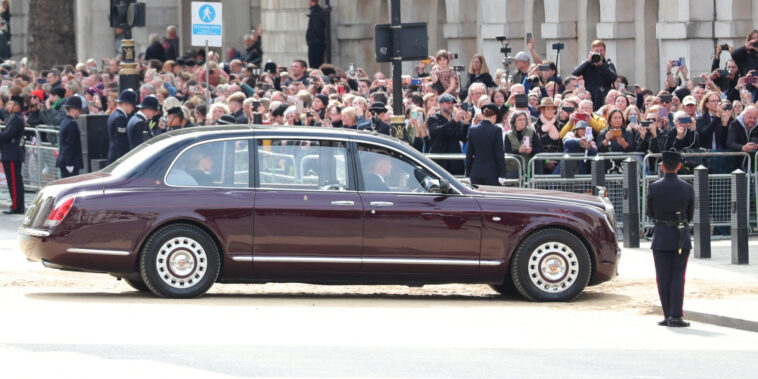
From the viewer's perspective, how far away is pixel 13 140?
24156mm

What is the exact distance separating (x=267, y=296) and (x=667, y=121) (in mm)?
6915

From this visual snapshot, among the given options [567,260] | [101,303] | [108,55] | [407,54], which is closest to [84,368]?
[101,303]

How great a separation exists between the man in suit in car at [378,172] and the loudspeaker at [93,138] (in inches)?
375

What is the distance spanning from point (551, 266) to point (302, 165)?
239 cm

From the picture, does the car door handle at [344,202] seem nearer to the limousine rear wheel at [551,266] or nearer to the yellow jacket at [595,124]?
the limousine rear wheel at [551,266]

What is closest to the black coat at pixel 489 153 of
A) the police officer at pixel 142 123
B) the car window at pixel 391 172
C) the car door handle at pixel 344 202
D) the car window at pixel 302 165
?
the car window at pixel 391 172

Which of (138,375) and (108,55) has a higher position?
(108,55)

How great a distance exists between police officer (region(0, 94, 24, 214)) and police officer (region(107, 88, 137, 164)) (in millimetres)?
3612

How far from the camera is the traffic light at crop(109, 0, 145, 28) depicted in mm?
22875

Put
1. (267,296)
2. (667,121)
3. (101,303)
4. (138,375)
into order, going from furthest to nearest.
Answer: (667,121) → (267,296) → (101,303) → (138,375)

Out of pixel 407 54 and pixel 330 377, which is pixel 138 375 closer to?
pixel 330 377

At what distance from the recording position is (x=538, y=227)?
47.7 feet

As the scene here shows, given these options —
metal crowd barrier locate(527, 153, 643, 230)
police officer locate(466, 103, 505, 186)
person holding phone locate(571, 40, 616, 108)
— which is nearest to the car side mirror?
police officer locate(466, 103, 505, 186)

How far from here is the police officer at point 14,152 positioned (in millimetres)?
23922
